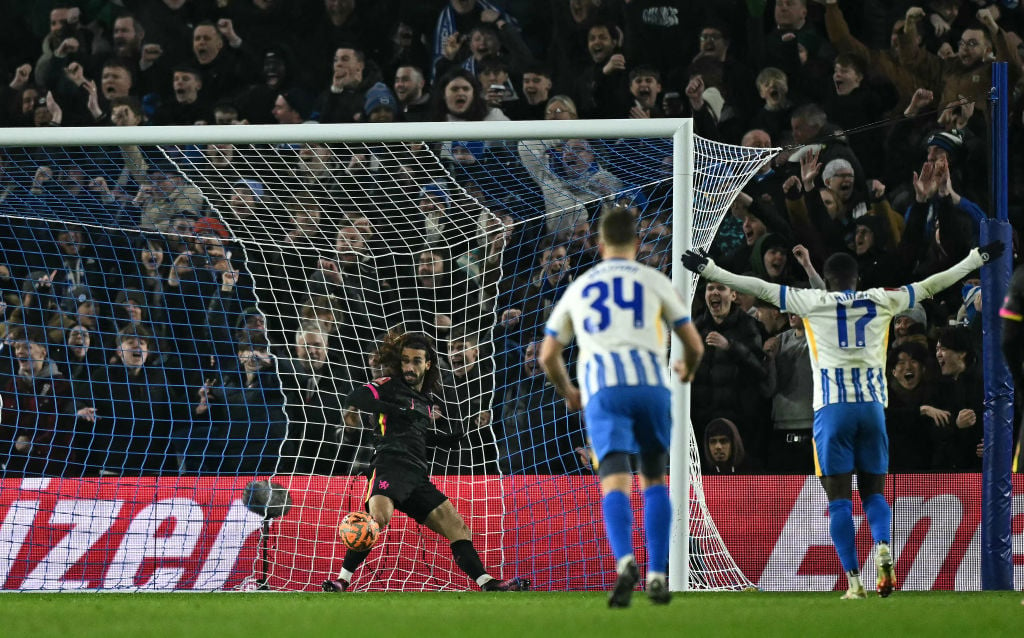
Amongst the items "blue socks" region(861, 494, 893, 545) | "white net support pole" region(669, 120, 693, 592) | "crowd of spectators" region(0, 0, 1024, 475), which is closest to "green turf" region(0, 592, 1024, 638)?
"blue socks" region(861, 494, 893, 545)

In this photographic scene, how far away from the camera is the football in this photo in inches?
330

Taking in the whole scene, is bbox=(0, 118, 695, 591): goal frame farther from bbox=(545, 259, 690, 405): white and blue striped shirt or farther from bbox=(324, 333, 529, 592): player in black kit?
bbox=(545, 259, 690, 405): white and blue striped shirt

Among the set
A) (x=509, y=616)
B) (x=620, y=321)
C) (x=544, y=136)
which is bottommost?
(x=509, y=616)

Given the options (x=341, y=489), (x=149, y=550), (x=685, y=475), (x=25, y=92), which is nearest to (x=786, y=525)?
(x=685, y=475)

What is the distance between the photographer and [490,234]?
33.2 feet

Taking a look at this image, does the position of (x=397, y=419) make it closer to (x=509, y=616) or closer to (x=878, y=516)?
(x=878, y=516)

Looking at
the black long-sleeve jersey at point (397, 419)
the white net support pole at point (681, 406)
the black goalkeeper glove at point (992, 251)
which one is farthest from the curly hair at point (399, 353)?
the black goalkeeper glove at point (992, 251)

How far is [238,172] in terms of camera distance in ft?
29.5

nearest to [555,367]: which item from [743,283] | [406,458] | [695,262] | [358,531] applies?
[695,262]

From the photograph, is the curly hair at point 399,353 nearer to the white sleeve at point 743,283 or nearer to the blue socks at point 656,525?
the white sleeve at point 743,283

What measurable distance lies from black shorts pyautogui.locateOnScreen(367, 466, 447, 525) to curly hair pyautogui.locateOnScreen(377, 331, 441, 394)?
28.0 inches

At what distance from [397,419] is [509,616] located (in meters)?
3.60

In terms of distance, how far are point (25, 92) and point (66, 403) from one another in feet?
12.6

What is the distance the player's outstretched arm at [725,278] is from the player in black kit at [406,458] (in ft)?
8.02
